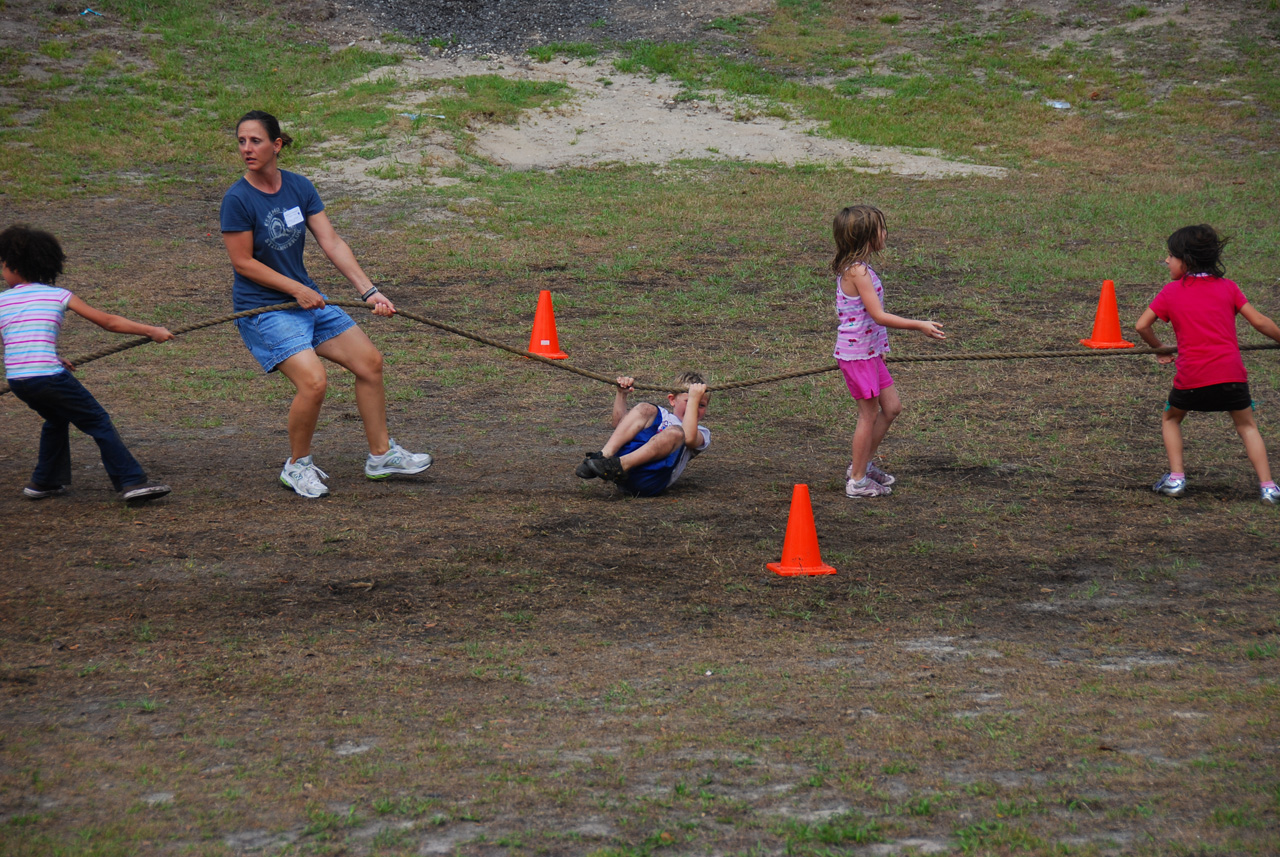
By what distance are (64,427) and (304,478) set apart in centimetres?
118

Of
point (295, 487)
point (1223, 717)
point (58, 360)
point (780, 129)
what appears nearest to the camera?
point (1223, 717)

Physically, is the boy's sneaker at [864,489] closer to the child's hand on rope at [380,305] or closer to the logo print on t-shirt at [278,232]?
the child's hand on rope at [380,305]

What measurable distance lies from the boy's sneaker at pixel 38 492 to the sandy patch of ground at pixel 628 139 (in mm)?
9270

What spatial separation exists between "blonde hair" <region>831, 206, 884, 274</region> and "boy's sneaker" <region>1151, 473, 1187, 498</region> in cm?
197

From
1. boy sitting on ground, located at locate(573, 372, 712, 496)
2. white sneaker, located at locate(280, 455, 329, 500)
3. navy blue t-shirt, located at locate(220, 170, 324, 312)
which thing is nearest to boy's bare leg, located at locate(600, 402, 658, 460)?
boy sitting on ground, located at locate(573, 372, 712, 496)

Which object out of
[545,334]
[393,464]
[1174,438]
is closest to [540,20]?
[545,334]

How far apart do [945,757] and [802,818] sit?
561mm

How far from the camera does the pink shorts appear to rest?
18.6 ft

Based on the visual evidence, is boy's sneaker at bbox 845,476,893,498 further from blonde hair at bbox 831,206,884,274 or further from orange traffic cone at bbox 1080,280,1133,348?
orange traffic cone at bbox 1080,280,1133,348

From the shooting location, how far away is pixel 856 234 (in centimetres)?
550

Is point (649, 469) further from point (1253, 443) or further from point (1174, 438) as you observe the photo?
point (1253, 443)

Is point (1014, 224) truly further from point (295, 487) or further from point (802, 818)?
point (802, 818)

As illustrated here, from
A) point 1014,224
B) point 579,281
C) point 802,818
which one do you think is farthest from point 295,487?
point 1014,224

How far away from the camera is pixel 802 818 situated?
9.24ft
